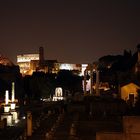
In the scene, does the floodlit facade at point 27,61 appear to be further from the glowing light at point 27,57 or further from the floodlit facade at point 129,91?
the floodlit facade at point 129,91

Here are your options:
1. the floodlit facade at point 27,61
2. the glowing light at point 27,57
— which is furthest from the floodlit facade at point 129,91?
the glowing light at point 27,57

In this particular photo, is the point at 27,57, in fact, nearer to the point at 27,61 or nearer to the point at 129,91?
the point at 27,61

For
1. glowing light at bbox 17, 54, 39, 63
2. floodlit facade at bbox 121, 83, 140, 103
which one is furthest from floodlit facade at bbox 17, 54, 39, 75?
floodlit facade at bbox 121, 83, 140, 103

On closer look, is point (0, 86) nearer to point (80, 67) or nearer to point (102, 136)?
point (102, 136)

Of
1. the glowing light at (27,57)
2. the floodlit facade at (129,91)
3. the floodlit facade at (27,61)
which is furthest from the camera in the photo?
the glowing light at (27,57)

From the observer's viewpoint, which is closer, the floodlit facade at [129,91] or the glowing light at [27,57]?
the floodlit facade at [129,91]

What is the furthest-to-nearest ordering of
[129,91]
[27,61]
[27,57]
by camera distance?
[27,57], [27,61], [129,91]

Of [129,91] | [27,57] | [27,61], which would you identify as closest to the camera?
[129,91]

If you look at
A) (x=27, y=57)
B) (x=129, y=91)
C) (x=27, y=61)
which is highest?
(x=27, y=57)

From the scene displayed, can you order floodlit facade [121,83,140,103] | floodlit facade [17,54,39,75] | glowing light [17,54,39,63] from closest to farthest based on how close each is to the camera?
floodlit facade [121,83,140,103]
floodlit facade [17,54,39,75]
glowing light [17,54,39,63]

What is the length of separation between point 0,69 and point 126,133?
235ft

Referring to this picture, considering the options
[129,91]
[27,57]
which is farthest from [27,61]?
[129,91]

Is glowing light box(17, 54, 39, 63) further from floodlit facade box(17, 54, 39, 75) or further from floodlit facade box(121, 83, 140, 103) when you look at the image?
floodlit facade box(121, 83, 140, 103)

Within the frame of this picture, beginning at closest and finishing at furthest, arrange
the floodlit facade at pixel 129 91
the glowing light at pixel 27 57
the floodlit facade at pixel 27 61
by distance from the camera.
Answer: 1. the floodlit facade at pixel 129 91
2. the floodlit facade at pixel 27 61
3. the glowing light at pixel 27 57
